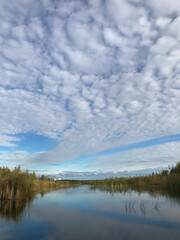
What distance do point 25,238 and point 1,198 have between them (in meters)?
9.93

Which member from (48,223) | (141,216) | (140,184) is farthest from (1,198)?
(140,184)

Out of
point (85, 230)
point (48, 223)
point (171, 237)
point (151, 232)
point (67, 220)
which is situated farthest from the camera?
point (67, 220)

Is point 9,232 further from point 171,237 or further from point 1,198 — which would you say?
point 1,198

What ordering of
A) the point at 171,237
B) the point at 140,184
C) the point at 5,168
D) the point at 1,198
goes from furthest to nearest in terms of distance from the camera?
the point at 140,184 < the point at 5,168 < the point at 1,198 < the point at 171,237

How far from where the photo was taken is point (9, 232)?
22.0ft

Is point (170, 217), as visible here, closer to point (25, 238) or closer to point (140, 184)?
point (25, 238)

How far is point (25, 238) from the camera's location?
606cm

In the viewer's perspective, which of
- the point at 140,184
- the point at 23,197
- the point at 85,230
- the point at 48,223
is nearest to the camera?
the point at 85,230

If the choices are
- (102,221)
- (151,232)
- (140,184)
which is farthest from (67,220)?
(140,184)

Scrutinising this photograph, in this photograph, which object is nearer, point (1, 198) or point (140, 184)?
point (1, 198)

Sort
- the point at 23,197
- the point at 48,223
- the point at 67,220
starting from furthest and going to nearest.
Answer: the point at 23,197 < the point at 67,220 < the point at 48,223

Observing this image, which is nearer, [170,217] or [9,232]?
[9,232]

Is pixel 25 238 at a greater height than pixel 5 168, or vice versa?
pixel 5 168

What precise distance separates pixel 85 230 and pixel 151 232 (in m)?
2.34
